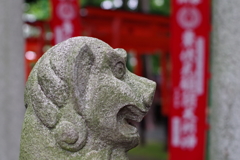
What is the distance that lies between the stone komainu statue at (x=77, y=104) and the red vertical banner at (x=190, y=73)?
201 centimetres

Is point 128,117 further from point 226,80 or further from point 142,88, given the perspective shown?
point 226,80

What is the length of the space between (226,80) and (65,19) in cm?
250

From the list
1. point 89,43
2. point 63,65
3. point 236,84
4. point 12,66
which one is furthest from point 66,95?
point 12,66

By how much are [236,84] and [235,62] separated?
169mm

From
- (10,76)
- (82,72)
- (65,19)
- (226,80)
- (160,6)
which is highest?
(160,6)

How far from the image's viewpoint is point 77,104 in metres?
1.82

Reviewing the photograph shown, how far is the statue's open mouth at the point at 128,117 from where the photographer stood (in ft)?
6.28

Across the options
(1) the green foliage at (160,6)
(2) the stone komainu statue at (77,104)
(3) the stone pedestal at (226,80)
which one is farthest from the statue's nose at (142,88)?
(1) the green foliage at (160,6)

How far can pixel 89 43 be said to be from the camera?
187cm

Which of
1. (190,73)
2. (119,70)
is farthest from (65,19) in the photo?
(119,70)

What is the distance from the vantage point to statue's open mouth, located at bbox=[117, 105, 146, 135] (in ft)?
6.28

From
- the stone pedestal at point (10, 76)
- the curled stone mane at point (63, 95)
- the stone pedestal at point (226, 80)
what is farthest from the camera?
the stone pedestal at point (10, 76)

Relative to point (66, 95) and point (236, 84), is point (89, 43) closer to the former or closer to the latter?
point (66, 95)

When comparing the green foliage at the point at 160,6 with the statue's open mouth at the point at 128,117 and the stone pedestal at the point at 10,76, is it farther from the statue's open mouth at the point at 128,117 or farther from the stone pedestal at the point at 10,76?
the statue's open mouth at the point at 128,117
